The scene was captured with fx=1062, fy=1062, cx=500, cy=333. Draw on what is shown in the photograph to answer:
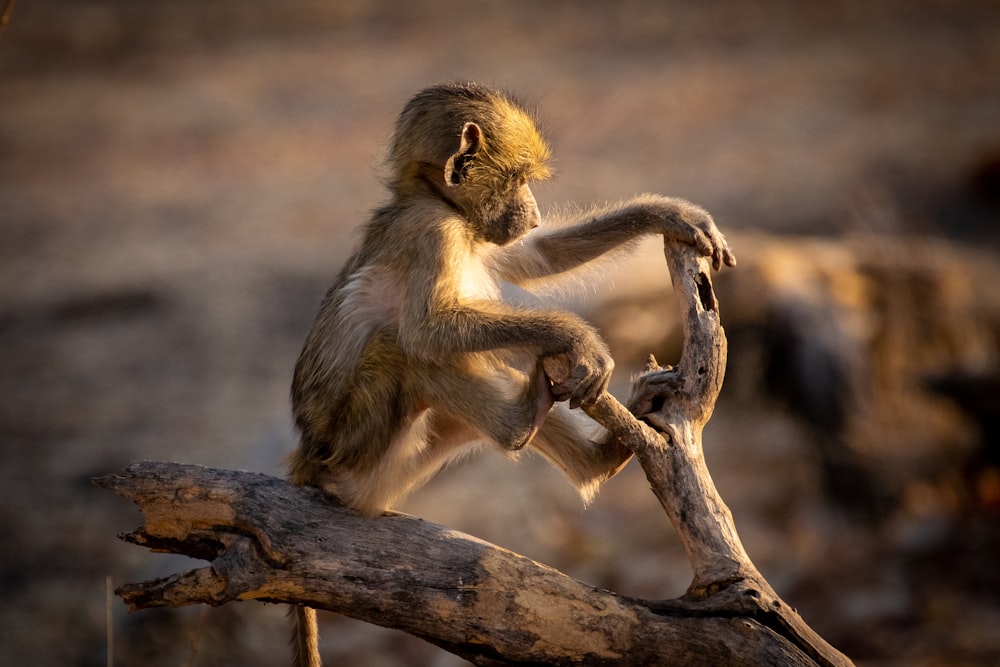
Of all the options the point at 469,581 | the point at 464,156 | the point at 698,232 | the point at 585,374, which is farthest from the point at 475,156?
the point at 469,581

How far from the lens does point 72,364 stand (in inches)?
387

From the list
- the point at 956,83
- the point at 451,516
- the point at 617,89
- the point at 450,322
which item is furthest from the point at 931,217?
the point at 450,322

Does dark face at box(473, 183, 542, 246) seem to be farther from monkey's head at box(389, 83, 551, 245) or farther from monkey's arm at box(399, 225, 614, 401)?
monkey's arm at box(399, 225, 614, 401)

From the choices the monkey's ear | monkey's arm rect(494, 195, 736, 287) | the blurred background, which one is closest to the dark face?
the monkey's ear

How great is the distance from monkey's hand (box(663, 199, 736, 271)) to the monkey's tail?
2062 millimetres

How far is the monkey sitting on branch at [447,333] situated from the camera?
12.8ft

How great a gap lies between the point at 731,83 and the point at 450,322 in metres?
11.9

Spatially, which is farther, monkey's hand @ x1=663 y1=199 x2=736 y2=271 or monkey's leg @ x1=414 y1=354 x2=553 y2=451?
monkey's hand @ x1=663 y1=199 x2=736 y2=271

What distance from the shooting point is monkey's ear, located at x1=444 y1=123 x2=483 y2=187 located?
411 centimetres

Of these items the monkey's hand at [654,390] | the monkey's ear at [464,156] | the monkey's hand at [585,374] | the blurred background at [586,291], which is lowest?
the monkey's hand at [585,374]

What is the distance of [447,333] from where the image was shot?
153 inches

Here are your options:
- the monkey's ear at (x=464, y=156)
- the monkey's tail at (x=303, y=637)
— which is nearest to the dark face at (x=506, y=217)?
the monkey's ear at (x=464, y=156)

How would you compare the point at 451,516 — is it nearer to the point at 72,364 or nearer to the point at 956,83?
the point at 72,364

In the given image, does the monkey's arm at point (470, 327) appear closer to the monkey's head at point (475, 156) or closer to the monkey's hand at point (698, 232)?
the monkey's head at point (475, 156)
